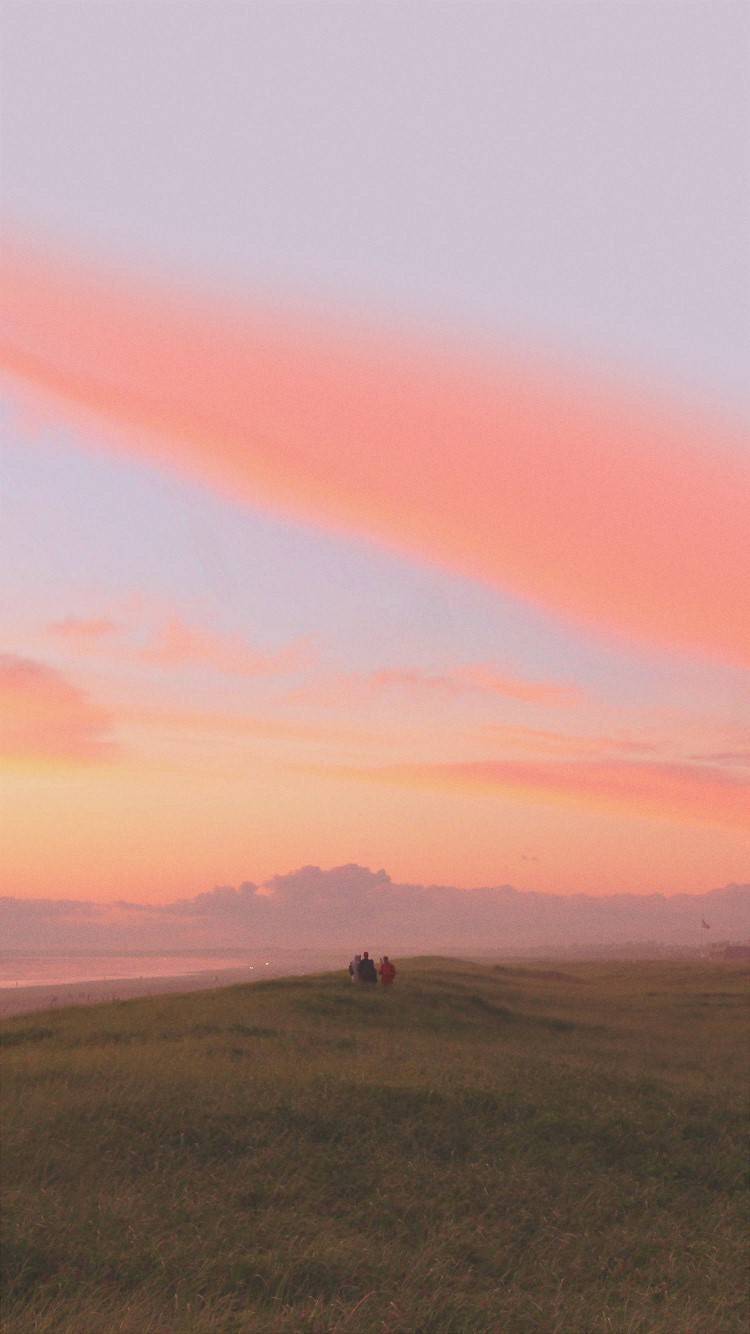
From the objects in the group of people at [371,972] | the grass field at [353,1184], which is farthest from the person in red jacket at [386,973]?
the grass field at [353,1184]

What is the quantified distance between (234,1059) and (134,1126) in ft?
23.4

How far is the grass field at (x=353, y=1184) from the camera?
13945 mm

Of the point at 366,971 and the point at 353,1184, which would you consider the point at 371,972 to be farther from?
the point at 353,1184

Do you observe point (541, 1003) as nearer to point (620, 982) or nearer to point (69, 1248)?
point (620, 982)

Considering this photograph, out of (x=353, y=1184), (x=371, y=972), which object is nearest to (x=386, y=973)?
(x=371, y=972)

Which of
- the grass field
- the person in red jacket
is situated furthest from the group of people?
the grass field

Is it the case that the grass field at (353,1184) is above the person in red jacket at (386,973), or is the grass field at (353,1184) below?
below

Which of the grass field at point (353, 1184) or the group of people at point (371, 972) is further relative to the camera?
the group of people at point (371, 972)

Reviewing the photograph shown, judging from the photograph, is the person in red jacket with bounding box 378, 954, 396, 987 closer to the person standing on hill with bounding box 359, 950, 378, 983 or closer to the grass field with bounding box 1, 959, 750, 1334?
the person standing on hill with bounding box 359, 950, 378, 983

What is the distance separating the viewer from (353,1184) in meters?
19.1

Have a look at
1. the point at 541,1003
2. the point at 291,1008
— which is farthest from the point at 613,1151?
the point at 541,1003

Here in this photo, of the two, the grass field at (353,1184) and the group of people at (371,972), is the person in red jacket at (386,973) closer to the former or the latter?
the group of people at (371,972)

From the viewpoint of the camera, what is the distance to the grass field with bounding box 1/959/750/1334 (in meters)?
13.9

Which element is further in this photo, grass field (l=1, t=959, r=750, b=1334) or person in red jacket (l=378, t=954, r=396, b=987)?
person in red jacket (l=378, t=954, r=396, b=987)
